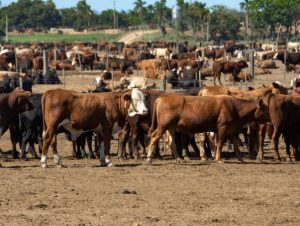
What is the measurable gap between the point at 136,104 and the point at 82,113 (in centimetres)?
138

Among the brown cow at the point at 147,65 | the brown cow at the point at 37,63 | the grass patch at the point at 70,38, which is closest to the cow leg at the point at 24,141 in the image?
the brown cow at the point at 147,65

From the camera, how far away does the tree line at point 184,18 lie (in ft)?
335

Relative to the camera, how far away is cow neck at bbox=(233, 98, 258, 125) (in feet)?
60.2

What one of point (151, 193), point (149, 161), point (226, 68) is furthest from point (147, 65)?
point (151, 193)

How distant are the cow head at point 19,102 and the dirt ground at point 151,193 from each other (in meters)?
1.06

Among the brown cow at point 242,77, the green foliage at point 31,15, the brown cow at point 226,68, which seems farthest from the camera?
the green foliage at point 31,15

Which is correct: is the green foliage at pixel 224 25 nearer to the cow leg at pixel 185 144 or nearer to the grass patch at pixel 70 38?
the grass patch at pixel 70 38

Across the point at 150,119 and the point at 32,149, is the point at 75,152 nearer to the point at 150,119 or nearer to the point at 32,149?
the point at 32,149

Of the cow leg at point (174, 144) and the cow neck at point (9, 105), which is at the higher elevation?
the cow neck at point (9, 105)

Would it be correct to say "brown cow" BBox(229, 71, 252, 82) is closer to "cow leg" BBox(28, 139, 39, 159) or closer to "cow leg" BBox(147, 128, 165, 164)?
"cow leg" BBox(28, 139, 39, 159)

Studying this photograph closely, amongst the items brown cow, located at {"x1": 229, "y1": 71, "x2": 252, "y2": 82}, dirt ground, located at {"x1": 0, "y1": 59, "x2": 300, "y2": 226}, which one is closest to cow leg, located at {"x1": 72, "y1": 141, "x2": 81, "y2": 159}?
dirt ground, located at {"x1": 0, "y1": 59, "x2": 300, "y2": 226}

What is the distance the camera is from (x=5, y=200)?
1314cm

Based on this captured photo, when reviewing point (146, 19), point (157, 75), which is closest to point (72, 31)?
point (146, 19)

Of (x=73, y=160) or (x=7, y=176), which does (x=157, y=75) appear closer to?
(x=73, y=160)
